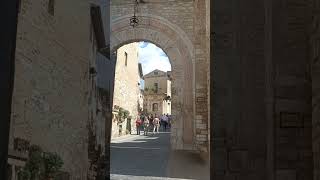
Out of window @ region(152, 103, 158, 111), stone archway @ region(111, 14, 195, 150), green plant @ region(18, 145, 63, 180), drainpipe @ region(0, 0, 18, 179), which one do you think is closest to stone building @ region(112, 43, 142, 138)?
stone archway @ region(111, 14, 195, 150)

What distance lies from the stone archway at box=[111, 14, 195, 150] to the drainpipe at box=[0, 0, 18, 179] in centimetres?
979

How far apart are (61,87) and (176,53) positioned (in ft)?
31.3

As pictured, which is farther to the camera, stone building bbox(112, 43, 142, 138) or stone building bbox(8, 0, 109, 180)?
stone building bbox(112, 43, 142, 138)

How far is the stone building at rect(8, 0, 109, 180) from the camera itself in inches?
88.7

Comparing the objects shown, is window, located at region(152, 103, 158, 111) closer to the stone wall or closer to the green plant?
the stone wall

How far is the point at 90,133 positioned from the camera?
9.82 ft

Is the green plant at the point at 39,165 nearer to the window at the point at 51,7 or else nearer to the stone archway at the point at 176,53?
the window at the point at 51,7

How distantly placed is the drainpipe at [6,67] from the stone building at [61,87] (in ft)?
0.10

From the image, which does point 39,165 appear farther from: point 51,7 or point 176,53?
point 176,53

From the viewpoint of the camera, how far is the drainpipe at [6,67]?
86.7 inches

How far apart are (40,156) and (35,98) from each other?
34 centimetres

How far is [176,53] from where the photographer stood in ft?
39.7
